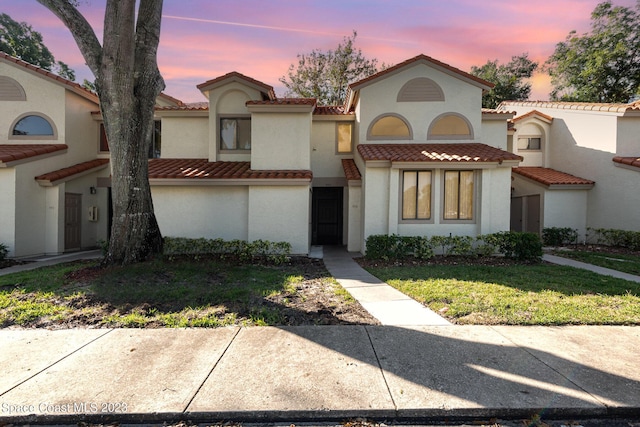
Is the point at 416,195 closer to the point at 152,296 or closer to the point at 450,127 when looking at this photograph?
the point at 450,127

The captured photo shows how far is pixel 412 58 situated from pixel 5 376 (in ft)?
43.0

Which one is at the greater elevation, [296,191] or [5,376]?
[296,191]

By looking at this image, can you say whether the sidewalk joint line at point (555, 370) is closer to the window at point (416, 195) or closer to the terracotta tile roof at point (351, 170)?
the window at point (416, 195)

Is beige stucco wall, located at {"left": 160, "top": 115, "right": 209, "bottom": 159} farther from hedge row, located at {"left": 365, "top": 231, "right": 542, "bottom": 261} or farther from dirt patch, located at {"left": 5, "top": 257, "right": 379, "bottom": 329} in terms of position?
hedge row, located at {"left": 365, "top": 231, "right": 542, "bottom": 261}

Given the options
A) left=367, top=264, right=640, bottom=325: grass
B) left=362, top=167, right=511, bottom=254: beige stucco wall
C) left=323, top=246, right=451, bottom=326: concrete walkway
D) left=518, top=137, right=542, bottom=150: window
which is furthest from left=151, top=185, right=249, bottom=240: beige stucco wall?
left=518, top=137, right=542, bottom=150: window

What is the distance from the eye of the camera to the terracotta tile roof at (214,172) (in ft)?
34.6

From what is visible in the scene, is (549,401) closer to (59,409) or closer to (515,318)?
(515,318)

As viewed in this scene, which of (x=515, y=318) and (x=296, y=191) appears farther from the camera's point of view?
(x=296, y=191)

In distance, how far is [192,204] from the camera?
36.0 feet

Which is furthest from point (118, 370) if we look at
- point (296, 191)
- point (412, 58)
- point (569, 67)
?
point (569, 67)

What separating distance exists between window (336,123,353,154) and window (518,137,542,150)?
373 inches

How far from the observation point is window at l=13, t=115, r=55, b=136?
12.4m

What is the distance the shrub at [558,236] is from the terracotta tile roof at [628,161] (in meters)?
3.22

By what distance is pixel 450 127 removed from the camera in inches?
475
